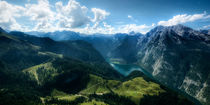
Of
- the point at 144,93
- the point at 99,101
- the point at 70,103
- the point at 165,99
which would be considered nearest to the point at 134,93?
the point at 144,93

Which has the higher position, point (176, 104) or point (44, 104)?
point (44, 104)

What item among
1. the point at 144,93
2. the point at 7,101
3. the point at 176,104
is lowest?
the point at 176,104

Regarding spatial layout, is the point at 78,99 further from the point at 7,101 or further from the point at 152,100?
the point at 152,100

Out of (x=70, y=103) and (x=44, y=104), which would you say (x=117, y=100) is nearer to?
(x=70, y=103)

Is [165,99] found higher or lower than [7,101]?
lower

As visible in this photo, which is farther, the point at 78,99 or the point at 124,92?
the point at 124,92

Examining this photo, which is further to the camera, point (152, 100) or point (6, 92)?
point (6, 92)

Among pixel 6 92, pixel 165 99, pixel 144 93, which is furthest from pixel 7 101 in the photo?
pixel 165 99

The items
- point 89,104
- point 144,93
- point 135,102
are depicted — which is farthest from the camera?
point 144,93

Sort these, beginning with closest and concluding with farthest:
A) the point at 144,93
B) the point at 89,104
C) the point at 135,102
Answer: the point at 89,104 → the point at 135,102 → the point at 144,93
